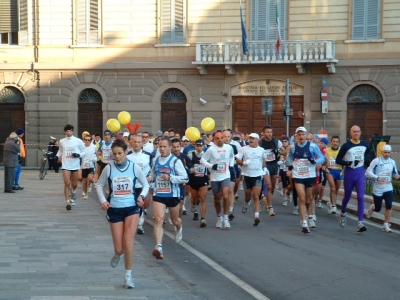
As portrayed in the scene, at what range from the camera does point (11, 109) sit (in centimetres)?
3828

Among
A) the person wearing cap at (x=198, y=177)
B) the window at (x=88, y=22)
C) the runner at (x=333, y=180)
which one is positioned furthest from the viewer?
the window at (x=88, y=22)

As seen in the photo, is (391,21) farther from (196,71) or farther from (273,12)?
(196,71)

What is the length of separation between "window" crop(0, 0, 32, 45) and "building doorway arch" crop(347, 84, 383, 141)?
1560 centimetres

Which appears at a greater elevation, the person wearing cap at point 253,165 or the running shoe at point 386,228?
the person wearing cap at point 253,165

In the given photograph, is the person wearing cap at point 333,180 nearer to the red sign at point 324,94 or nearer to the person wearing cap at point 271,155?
the person wearing cap at point 271,155

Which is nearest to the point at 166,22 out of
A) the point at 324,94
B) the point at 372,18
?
the point at 324,94

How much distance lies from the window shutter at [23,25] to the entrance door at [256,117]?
1056 centimetres

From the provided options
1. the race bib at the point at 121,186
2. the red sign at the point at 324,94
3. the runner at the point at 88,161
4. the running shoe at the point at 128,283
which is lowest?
the running shoe at the point at 128,283

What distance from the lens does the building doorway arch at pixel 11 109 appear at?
38.2m

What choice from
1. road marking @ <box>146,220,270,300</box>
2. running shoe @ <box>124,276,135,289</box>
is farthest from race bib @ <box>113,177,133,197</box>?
road marking @ <box>146,220,270,300</box>

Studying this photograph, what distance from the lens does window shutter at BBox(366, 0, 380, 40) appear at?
115 ft

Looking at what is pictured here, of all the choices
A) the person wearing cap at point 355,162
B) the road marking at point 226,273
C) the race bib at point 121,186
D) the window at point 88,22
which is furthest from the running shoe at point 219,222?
the window at point 88,22

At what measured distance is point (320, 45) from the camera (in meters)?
34.8

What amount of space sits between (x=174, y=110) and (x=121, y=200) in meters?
27.9
